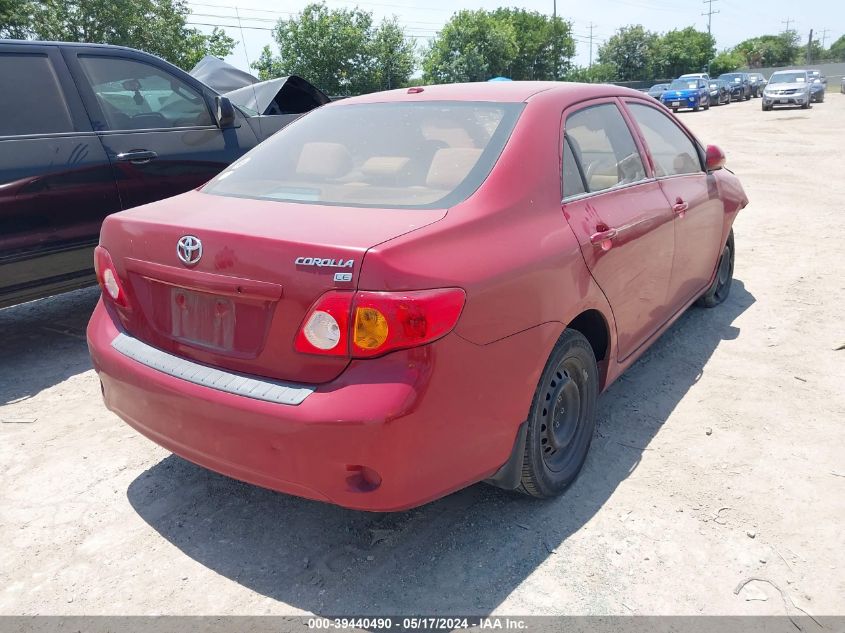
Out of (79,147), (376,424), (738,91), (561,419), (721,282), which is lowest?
(721,282)

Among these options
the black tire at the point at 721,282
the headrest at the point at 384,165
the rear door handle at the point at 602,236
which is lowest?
the black tire at the point at 721,282

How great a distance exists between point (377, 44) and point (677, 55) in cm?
3964

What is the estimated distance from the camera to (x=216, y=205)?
2.64 meters

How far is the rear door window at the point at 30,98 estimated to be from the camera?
4.28 m

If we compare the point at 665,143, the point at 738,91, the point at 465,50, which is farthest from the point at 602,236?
the point at 465,50

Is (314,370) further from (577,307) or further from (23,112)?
(23,112)

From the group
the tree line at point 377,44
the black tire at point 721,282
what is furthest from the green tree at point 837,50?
the black tire at point 721,282

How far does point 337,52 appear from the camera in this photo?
36.5 metres

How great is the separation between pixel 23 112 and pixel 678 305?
425cm

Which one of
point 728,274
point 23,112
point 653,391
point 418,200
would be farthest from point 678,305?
point 23,112

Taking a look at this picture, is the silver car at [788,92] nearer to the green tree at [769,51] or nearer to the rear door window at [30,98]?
the rear door window at [30,98]

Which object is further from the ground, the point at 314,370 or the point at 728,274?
the point at 314,370

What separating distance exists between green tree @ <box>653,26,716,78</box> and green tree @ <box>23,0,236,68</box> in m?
50.1

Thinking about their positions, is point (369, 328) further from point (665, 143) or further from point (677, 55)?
point (677, 55)
